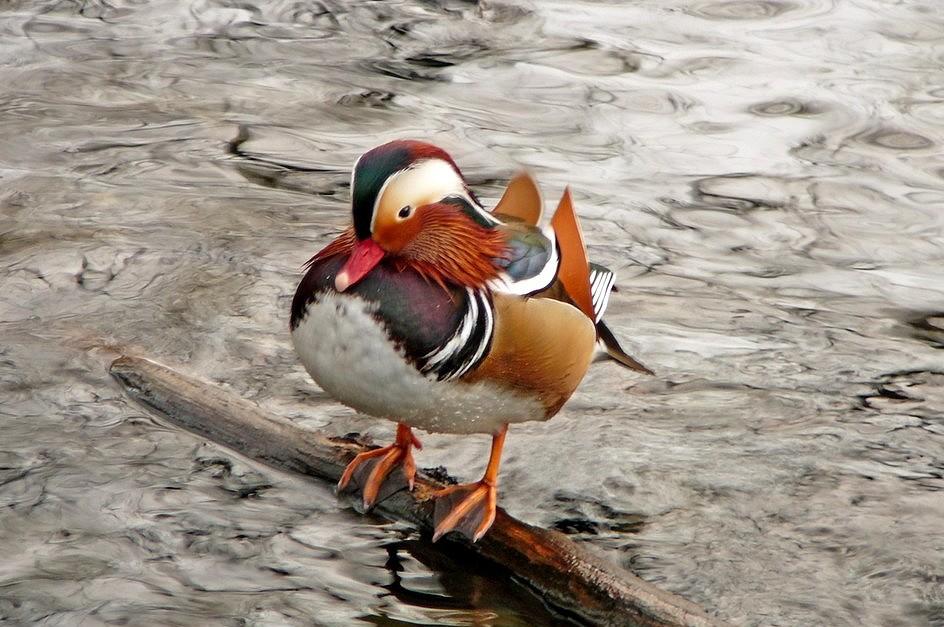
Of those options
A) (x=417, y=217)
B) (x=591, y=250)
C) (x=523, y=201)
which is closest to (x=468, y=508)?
(x=417, y=217)

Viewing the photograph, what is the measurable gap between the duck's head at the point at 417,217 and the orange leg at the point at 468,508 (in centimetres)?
49

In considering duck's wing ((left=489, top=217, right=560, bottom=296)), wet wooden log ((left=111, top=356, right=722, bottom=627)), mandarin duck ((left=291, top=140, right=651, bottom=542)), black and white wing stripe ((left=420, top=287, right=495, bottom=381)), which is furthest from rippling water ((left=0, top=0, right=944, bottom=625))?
duck's wing ((left=489, top=217, right=560, bottom=296))

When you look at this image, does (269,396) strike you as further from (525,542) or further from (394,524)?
(525,542)

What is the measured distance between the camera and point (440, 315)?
10.3ft

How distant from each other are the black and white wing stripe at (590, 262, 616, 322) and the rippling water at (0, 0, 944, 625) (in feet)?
1.93

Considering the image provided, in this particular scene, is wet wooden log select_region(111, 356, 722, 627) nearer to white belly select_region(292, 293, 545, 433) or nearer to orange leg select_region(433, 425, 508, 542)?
orange leg select_region(433, 425, 508, 542)

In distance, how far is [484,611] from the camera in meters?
3.42

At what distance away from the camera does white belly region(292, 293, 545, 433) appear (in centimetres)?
306

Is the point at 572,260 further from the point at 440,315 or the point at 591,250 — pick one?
the point at 591,250

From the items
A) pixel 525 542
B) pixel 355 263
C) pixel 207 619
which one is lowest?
pixel 207 619

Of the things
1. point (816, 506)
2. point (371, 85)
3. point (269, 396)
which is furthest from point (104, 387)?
point (371, 85)

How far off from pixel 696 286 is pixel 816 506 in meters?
1.75

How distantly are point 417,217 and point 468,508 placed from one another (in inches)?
29.3

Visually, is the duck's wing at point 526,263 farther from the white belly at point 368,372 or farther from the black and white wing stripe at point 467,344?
the white belly at point 368,372
